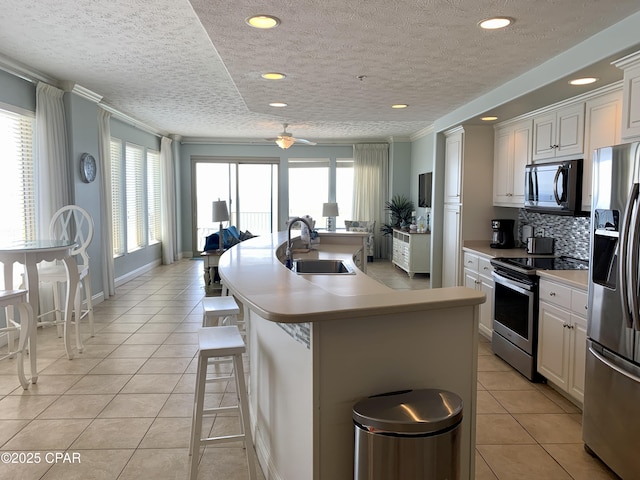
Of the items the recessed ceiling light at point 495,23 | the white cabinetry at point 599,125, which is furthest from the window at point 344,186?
the recessed ceiling light at point 495,23

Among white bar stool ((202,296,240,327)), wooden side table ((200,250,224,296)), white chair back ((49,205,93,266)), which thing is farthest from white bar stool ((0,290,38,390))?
wooden side table ((200,250,224,296))

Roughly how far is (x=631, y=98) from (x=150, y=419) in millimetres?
3446

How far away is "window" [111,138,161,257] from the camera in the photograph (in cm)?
746

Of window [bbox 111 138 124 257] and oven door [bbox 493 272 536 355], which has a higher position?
window [bbox 111 138 124 257]

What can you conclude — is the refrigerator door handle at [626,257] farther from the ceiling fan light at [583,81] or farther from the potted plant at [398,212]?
the potted plant at [398,212]

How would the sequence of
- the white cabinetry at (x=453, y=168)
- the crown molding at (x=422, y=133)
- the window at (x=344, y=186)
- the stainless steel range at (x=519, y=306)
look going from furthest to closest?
the window at (x=344, y=186) → the crown molding at (x=422, y=133) → the white cabinetry at (x=453, y=168) → the stainless steel range at (x=519, y=306)

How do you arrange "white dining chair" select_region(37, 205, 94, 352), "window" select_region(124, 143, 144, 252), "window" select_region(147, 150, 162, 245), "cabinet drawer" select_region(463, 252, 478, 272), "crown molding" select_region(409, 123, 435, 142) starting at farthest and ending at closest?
1. "window" select_region(147, 150, 162, 245)
2. "crown molding" select_region(409, 123, 435, 142)
3. "window" select_region(124, 143, 144, 252)
4. "cabinet drawer" select_region(463, 252, 478, 272)
5. "white dining chair" select_region(37, 205, 94, 352)

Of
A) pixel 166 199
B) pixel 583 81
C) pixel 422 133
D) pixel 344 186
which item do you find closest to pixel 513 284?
pixel 583 81

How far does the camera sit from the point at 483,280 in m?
4.63

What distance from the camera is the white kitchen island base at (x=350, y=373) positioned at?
67.9 inches

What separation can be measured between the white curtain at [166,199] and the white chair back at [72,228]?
12.8 feet

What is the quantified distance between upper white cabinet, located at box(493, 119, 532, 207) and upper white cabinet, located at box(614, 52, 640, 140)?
1874 millimetres

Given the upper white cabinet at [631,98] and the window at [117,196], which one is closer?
the upper white cabinet at [631,98]

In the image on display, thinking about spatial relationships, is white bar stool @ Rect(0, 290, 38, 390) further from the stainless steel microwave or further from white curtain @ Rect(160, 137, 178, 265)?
white curtain @ Rect(160, 137, 178, 265)
